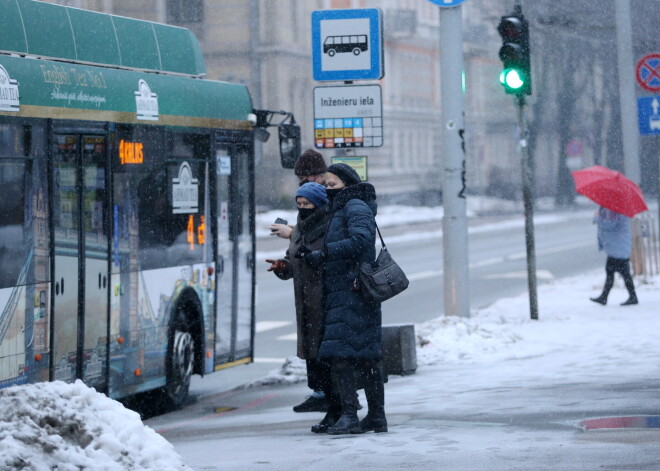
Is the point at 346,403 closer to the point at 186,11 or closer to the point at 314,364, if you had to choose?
the point at 314,364

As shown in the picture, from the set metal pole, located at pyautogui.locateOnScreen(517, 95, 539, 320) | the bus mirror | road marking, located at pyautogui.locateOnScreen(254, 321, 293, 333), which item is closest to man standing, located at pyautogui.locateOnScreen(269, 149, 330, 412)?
the bus mirror

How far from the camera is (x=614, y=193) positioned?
1723 cm

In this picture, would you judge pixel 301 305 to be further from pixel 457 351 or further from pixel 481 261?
pixel 481 261

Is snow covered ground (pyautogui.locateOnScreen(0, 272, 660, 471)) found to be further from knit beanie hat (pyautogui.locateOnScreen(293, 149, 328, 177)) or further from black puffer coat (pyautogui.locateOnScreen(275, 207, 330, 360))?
knit beanie hat (pyautogui.locateOnScreen(293, 149, 328, 177))

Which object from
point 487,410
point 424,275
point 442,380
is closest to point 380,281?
point 487,410

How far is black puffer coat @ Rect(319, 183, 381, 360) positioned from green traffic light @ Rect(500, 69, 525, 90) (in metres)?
7.45

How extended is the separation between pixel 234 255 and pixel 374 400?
441 cm

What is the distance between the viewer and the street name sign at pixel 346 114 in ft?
41.9

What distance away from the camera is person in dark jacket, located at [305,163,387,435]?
27.1 ft

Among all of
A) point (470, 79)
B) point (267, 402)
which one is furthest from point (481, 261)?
point (470, 79)

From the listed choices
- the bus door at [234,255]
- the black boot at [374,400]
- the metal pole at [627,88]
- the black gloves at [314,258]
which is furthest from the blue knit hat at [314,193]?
the metal pole at [627,88]

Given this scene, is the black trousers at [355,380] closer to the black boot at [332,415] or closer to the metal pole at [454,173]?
the black boot at [332,415]

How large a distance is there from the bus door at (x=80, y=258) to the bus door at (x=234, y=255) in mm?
2258

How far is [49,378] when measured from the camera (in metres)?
9.36
